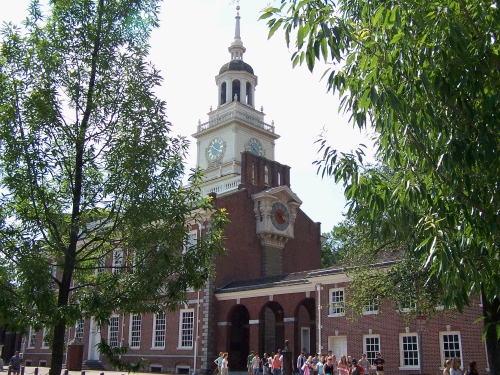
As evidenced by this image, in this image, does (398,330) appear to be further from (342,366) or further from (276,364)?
(276,364)

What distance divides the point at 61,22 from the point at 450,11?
8217 millimetres

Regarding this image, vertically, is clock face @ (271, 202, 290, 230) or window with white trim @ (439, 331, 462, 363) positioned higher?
clock face @ (271, 202, 290, 230)

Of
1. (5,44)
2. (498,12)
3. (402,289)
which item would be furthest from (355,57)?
(402,289)

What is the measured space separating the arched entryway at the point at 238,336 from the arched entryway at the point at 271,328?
4.62ft

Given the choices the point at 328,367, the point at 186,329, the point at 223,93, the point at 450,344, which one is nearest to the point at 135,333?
the point at 186,329

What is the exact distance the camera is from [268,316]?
38.4 metres

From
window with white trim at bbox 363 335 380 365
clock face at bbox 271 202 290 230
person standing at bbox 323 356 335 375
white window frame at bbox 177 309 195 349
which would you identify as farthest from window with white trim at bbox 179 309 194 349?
person standing at bbox 323 356 335 375

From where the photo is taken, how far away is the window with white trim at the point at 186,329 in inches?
1453

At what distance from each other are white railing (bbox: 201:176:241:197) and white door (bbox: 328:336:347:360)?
19.1 meters

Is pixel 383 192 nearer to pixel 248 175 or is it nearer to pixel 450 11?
pixel 450 11

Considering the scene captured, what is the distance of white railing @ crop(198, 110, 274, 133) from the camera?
56969 millimetres

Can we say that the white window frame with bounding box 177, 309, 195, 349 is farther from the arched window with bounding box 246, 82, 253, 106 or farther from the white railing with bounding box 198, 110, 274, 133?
the arched window with bounding box 246, 82, 253, 106

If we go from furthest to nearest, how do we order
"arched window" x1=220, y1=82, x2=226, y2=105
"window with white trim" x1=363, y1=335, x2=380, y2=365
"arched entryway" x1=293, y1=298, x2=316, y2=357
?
"arched window" x1=220, y1=82, x2=226, y2=105
"arched entryway" x1=293, y1=298, x2=316, y2=357
"window with white trim" x1=363, y1=335, x2=380, y2=365

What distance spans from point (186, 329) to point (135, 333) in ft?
18.6
